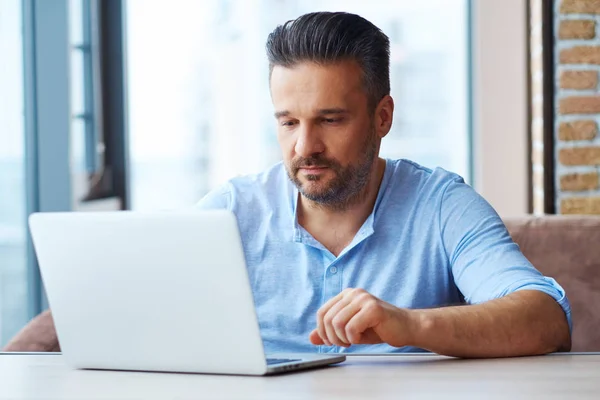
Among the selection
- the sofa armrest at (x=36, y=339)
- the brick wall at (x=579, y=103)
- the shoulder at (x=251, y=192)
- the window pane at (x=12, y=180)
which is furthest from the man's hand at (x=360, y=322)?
the window pane at (x=12, y=180)

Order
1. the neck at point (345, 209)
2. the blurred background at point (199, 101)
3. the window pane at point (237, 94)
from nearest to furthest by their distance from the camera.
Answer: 1. the neck at point (345, 209)
2. the blurred background at point (199, 101)
3. the window pane at point (237, 94)

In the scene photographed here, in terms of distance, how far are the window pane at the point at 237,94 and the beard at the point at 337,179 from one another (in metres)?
4.91

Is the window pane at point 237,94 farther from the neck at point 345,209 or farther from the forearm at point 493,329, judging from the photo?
the forearm at point 493,329

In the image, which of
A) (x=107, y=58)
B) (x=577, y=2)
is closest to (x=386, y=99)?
(x=577, y=2)

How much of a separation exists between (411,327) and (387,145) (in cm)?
562

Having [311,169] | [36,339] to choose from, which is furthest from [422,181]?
[36,339]

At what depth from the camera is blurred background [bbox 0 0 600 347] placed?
11.3ft

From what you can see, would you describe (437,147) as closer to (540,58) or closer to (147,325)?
(540,58)

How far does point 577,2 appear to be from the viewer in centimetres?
328

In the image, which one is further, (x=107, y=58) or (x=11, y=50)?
(x=107, y=58)

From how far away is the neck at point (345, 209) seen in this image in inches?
81.5

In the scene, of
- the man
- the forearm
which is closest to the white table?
the forearm

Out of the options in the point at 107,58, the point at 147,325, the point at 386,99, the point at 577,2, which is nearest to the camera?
the point at 147,325

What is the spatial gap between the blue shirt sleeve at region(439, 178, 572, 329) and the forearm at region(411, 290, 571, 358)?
67 mm
